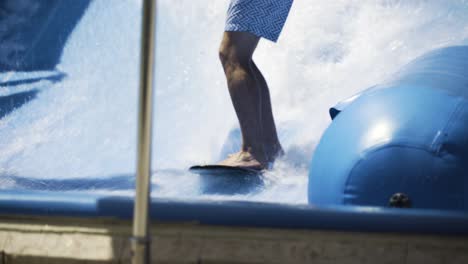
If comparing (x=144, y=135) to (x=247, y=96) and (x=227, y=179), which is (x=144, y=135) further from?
(x=247, y=96)

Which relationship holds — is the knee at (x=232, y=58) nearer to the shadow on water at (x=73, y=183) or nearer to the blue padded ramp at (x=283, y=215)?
the shadow on water at (x=73, y=183)

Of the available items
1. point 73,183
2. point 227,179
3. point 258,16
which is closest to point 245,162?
point 227,179

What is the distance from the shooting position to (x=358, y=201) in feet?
7.51

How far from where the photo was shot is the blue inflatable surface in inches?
87.7

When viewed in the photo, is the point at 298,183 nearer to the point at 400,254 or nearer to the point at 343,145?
the point at 343,145

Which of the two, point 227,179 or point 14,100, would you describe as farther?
point 14,100

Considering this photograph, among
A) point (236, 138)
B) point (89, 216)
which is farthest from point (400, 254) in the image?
point (236, 138)

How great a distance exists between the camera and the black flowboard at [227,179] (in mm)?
3197

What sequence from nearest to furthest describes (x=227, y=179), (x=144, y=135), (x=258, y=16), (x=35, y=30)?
(x=144, y=135)
(x=227, y=179)
(x=258, y=16)
(x=35, y=30)

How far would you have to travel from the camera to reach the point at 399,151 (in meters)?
2.25

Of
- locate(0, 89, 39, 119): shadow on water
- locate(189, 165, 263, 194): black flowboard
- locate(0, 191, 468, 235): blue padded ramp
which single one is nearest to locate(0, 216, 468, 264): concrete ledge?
locate(0, 191, 468, 235): blue padded ramp

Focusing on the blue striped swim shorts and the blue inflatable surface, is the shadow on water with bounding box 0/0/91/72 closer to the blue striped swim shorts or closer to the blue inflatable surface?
the blue striped swim shorts

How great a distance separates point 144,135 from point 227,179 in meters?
2.03

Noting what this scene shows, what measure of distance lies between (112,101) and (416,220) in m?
3.19
